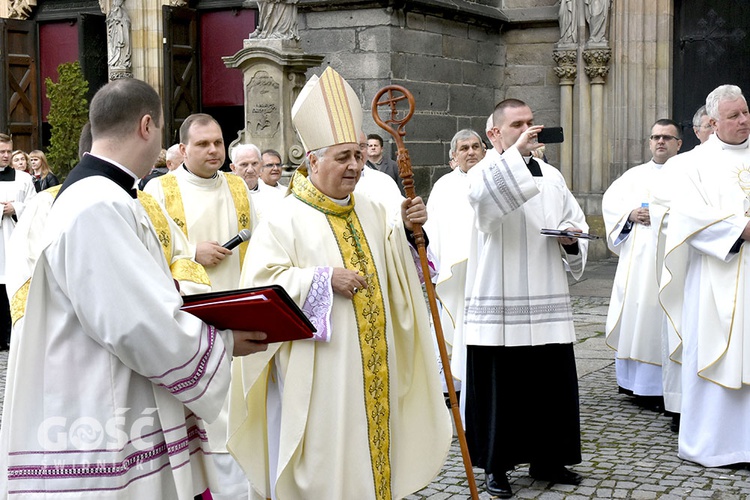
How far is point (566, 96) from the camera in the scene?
1488cm

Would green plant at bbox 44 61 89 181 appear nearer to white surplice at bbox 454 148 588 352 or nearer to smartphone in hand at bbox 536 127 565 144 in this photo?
white surplice at bbox 454 148 588 352

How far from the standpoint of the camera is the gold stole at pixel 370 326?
4184 mm

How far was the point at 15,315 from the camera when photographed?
3.60m

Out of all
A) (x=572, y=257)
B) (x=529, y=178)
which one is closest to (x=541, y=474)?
(x=572, y=257)

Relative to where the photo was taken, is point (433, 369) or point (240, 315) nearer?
point (240, 315)

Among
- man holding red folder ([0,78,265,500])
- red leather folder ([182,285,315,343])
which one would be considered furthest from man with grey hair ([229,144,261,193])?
red leather folder ([182,285,315,343])

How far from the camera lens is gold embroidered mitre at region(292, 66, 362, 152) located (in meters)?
4.24

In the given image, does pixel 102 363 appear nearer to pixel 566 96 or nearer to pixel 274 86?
pixel 274 86

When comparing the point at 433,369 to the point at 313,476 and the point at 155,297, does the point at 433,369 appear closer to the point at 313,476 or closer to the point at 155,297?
the point at 313,476

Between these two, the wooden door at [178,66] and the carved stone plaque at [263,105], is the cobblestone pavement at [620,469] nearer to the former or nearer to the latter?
the carved stone plaque at [263,105]

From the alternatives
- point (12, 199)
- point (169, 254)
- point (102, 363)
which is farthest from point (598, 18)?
point (102, 363)

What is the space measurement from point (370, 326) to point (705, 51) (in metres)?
11.4

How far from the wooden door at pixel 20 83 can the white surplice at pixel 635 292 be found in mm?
12970

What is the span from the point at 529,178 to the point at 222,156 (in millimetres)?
1849
